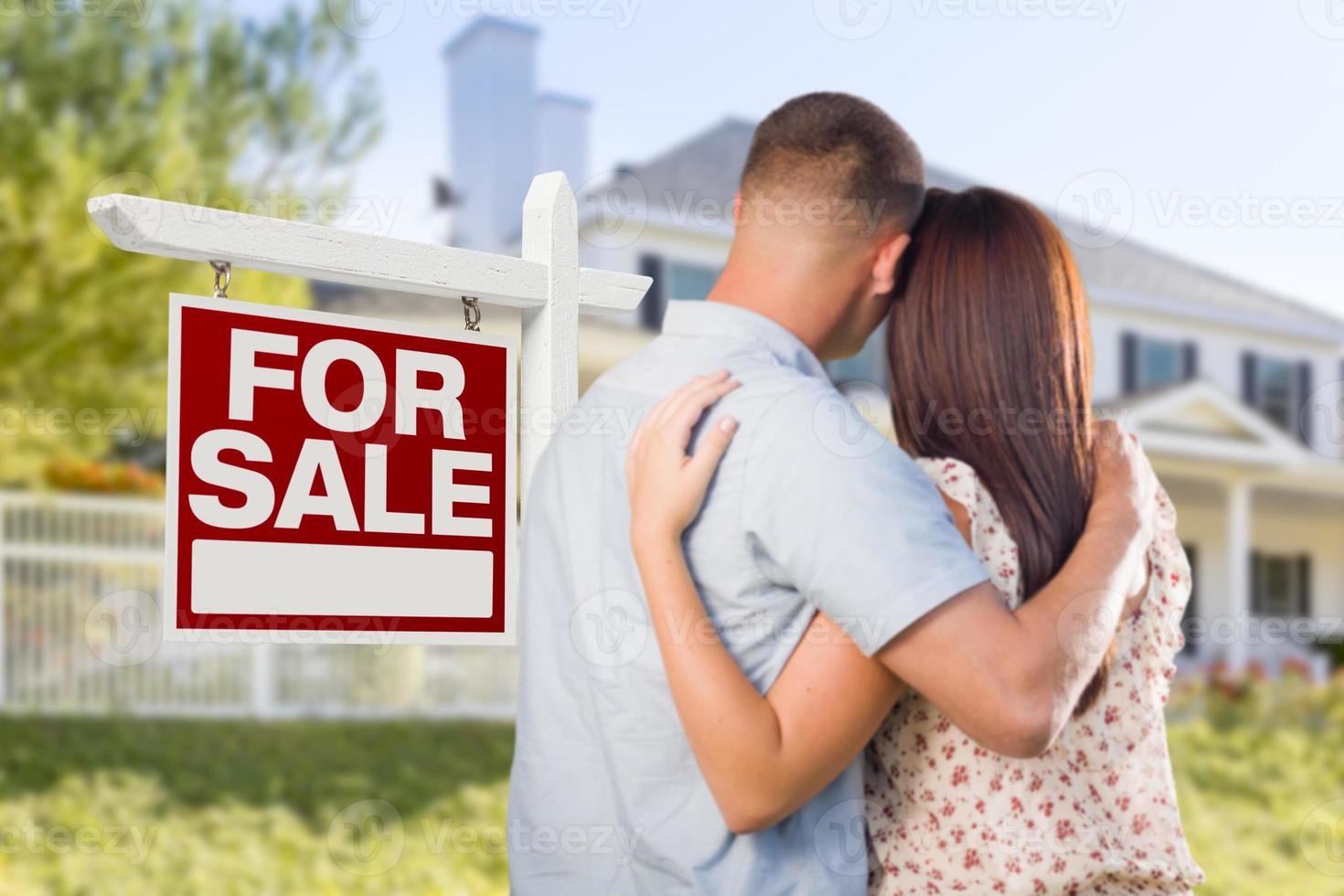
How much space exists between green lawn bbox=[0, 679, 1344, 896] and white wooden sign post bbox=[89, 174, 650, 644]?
4666 mm

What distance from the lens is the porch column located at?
1545 centimetres

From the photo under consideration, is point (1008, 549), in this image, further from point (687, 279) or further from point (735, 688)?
point (687, 279)

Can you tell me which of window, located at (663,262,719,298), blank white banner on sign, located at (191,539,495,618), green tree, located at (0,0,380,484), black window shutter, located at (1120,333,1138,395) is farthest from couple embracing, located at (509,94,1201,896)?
black window shutter, located at (1120,333,1138,395)

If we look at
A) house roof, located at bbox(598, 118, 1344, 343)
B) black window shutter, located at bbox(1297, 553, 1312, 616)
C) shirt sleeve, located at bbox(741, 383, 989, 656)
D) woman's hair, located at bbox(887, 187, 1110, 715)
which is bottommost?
black window shutter, located at bbox(1297, 553, 1312, 616)

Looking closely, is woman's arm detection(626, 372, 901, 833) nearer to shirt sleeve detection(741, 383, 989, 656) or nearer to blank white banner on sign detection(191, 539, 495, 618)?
shirt sleeve detection(741, 383, 989, 656)

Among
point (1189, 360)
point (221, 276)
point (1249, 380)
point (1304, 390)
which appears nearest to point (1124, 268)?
point (1189, 360)

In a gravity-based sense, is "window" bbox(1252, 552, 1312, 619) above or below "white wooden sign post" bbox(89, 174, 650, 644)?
below

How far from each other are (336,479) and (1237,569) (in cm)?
1572

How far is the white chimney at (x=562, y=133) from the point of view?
52.6 feet

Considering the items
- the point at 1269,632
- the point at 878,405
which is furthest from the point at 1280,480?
the point at 878,405

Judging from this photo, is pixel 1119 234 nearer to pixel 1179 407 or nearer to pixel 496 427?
pixel 1179 407

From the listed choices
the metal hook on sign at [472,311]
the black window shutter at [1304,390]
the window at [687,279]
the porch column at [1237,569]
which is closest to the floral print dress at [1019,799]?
the metal hook on sign at [472,311]

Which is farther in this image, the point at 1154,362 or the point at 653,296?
the point at 1154,362

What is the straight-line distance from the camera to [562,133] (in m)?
16.2
